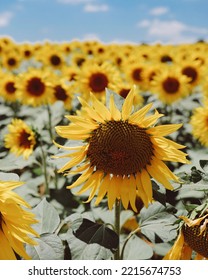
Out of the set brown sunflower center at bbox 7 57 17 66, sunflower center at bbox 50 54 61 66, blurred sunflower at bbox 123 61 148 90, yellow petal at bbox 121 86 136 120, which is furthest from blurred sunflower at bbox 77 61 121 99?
brown sunflower center at bbox 7 57 17 66

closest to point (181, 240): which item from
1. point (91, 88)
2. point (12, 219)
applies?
point (12, 219)

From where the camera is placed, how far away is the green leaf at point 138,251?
5.33ft

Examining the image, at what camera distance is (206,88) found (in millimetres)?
3406

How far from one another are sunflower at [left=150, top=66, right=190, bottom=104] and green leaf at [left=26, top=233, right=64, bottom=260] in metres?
2.68

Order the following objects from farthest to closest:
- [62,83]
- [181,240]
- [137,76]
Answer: [137,76] → [62,83] → [181,240]

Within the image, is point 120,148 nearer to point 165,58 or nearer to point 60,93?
point 60,93

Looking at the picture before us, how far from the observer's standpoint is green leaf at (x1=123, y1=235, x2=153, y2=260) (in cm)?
162

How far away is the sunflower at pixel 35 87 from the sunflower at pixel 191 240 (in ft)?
6.69

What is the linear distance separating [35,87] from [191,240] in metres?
2.32

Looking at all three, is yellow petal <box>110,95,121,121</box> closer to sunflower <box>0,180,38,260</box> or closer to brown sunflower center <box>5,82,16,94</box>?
sunflower <box>0,180,38,260</box>

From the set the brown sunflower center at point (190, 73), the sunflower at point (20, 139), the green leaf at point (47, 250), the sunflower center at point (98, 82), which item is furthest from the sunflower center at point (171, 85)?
the green leaf at point (47, 250)

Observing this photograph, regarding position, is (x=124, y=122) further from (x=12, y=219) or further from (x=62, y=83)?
(x=62, y=83)

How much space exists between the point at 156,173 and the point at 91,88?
2.01m

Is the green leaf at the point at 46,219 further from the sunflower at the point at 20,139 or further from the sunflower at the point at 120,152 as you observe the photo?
the sunflower at the point at 20,139
